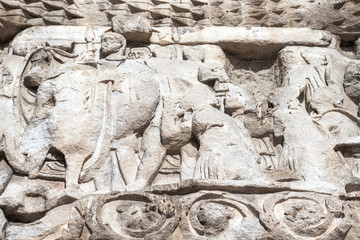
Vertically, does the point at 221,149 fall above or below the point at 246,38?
below

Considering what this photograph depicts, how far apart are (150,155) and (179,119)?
1.26 feet

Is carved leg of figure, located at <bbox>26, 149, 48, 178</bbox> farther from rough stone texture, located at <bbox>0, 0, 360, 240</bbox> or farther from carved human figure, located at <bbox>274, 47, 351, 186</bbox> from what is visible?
carved human figure, located at <bbox>274, 47, 351, 186</bbox>

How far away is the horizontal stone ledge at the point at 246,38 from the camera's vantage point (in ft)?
18.9

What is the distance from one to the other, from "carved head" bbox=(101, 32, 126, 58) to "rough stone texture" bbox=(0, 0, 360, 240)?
0.01 meters

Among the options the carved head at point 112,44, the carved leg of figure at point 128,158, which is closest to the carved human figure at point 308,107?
the carved leg of figure at point 128,158

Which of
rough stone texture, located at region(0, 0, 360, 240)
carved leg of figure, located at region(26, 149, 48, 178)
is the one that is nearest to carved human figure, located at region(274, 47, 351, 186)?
rough stone texture, located at region(0, 0, 360, 240)

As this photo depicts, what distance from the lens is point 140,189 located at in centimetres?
460

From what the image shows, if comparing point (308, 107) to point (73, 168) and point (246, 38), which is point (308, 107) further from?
point (73, 168)

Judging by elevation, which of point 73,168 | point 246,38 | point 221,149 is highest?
point 246,38

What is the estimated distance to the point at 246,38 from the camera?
5.80 metres

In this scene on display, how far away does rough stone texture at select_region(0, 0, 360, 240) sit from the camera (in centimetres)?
442

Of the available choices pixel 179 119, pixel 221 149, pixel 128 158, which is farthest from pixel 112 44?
pixel 221 149

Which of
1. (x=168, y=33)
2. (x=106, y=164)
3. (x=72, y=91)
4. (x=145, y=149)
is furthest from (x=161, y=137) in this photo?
(x=168, y=33)

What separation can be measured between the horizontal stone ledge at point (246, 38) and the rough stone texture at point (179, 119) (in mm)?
12
